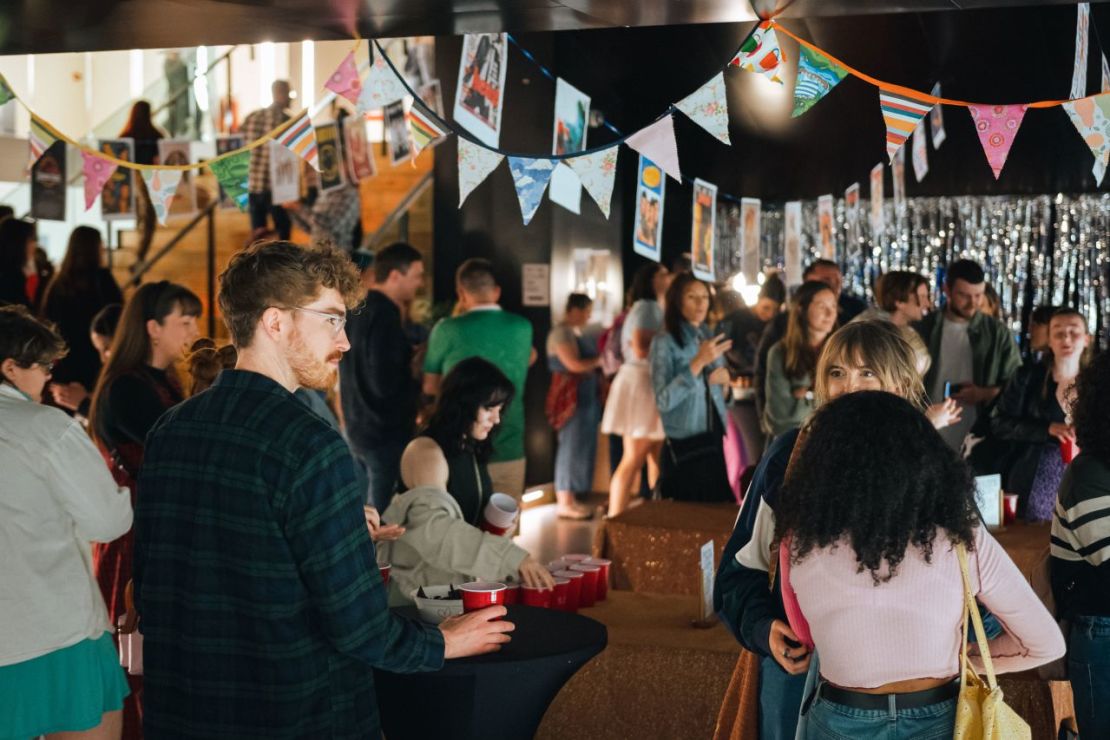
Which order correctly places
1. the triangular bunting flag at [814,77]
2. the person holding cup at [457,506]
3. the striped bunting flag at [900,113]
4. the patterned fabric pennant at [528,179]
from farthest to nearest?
the patterned fabric pennant at [528,179], the striped bunting flag at [900,113], the triangular bunting flag at [814,77], the person holding cup at [457,506]

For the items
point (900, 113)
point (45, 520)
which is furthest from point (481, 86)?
point (45, 520)

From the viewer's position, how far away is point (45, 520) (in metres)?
3.08

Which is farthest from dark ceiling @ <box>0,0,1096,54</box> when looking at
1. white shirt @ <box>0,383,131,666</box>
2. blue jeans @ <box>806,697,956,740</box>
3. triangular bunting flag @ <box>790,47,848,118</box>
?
blue jeans @ <box>806,697,956,740</box>

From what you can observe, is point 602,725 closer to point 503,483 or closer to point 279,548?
point 279,548

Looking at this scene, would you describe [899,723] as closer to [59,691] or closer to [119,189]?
[59,691]

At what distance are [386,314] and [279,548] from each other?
3788mm

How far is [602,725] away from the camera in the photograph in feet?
11.7

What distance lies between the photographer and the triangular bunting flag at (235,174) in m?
5.26

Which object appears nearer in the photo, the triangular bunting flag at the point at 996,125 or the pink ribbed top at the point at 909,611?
the pink ribbed top at the point at 909,611

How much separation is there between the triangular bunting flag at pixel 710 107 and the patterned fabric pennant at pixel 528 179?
2.19 ft

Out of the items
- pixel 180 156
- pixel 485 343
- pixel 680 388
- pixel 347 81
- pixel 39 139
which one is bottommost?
pixel 680 388

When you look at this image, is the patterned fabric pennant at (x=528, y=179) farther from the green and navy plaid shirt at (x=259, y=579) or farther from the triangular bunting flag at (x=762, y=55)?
the green and navy plaid shirt at (x=259, y=579)

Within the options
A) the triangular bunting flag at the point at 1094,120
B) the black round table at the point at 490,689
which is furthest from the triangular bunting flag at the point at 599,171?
the black round table at the point at 490,689

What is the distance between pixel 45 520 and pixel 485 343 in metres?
3.62
